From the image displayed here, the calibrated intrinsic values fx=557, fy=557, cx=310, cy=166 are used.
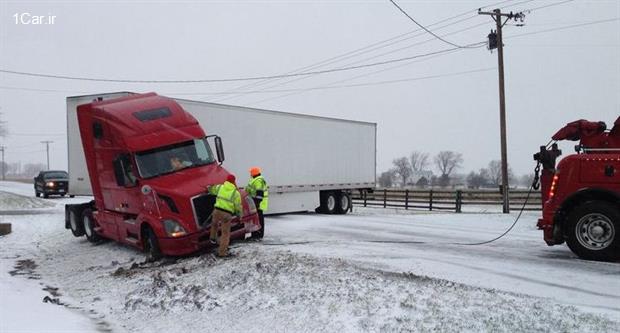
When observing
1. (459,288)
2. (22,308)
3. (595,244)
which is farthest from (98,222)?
(595,244)

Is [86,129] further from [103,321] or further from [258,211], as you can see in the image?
[103,321]

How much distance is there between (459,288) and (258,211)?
6449mm

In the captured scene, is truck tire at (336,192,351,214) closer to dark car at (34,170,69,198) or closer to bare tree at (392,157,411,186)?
dark car at (34,170,69,198)

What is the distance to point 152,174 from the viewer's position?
1175cm

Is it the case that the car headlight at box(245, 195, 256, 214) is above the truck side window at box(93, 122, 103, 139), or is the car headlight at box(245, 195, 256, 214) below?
below

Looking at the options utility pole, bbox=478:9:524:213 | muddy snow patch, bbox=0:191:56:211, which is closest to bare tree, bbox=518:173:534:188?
utility pole, bbox=478:9:524:213

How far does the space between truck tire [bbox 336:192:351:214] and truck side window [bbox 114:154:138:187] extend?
1316cm

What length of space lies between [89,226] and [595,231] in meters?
12.2

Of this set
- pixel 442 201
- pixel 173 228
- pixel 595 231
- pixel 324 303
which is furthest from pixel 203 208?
pixel 442 201

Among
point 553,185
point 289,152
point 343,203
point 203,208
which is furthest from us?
point 343,203

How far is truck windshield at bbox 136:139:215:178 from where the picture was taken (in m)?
11.8

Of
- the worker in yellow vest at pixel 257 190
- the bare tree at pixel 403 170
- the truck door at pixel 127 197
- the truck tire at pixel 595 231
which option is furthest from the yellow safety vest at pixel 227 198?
the bare tree at pixel 403 170

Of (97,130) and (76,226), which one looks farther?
(76,226)

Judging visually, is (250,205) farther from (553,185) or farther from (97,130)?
(553,185)
